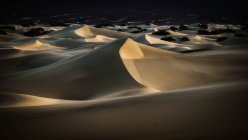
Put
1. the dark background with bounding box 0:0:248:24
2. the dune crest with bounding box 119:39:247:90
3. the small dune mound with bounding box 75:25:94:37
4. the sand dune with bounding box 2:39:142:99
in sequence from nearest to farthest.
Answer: the sand dune with bounding box 2:39:142:99 → the dune crest with bounding box 119:39:247:90 → the small dune mound with bounding box 75:25:94:37 → the dark background with bounding box 0:0:248:24

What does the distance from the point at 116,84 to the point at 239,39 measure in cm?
1164

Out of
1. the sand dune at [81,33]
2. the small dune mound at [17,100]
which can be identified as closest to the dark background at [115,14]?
the sand dune at [81,33]

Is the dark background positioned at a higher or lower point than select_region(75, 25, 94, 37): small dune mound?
lower

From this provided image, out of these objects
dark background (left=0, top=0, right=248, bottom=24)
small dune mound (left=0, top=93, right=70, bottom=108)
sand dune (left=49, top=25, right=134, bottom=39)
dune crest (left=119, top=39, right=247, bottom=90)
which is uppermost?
small dune mound (left=0, top=93, right=70, bottom=108)

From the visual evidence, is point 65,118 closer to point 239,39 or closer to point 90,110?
point 90,110

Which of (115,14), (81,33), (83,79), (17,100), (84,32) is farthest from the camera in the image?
(115,14)

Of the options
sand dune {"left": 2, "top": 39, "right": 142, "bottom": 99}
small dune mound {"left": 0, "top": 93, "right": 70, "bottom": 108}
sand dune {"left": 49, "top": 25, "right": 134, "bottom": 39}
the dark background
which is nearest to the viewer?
small dune mound {"left": 0, "top": 93, "right": 70, "bottom": 108}

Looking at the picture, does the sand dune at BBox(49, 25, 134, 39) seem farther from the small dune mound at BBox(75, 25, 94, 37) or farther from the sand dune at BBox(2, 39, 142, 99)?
the sand dune at BBox(2, 39, 142, 99)

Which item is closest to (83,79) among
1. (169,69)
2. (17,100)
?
(169,69)

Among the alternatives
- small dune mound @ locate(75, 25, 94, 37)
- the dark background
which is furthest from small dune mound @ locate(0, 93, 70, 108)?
the dark background

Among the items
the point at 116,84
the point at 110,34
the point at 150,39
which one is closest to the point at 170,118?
the point at 116,84

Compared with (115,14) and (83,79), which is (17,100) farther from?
(115,14)

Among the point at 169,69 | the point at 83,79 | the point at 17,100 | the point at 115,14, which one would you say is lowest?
the point at 115,14

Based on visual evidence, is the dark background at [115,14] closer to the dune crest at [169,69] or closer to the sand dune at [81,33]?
the sand dune at [81,33]
